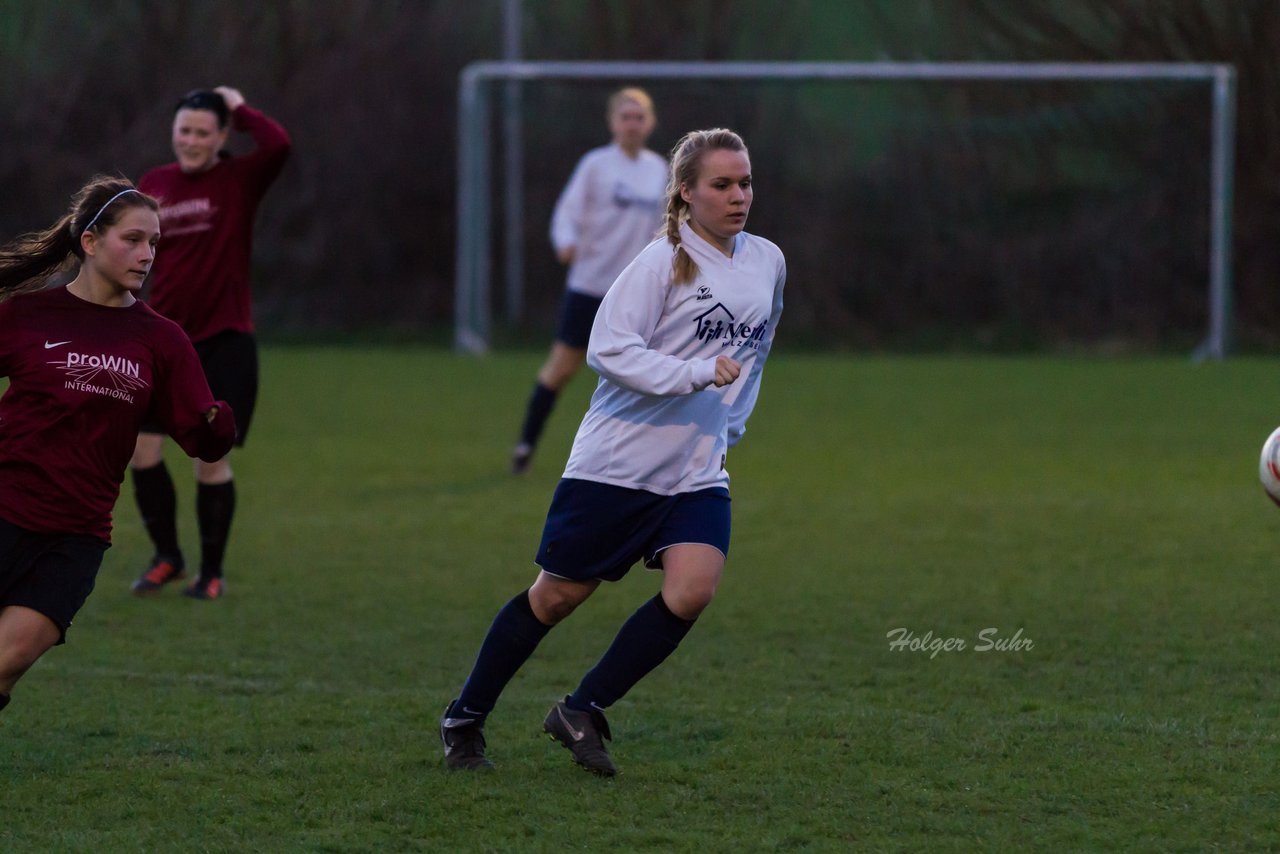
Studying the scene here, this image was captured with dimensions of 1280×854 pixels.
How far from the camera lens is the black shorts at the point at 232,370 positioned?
6.20m

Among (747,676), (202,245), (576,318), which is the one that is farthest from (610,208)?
(747,676)

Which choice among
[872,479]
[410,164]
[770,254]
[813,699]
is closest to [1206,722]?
[813,699]

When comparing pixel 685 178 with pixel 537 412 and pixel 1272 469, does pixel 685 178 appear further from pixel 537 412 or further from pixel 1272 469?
pixel 537 412

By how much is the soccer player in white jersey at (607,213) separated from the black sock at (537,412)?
0.04m

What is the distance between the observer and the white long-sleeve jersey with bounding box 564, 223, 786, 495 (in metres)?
3.92

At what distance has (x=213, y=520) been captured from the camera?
246 inches

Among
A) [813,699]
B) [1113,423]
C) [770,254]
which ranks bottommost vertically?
[1113,423]

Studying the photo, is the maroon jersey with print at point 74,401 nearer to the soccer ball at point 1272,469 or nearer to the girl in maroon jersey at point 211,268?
the girl in maroon jersey at point 211,268

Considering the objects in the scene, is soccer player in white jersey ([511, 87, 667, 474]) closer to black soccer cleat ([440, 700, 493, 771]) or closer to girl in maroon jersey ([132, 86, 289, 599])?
girl in maroon jersey ([132, 86, 289, 599])

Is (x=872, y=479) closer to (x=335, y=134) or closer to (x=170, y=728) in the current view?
(x=170, y=728)

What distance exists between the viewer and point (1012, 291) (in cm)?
1703

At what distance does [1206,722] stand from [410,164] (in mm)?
16073

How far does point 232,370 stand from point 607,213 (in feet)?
12.7

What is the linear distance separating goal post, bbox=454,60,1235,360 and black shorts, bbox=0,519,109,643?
43.7ft
